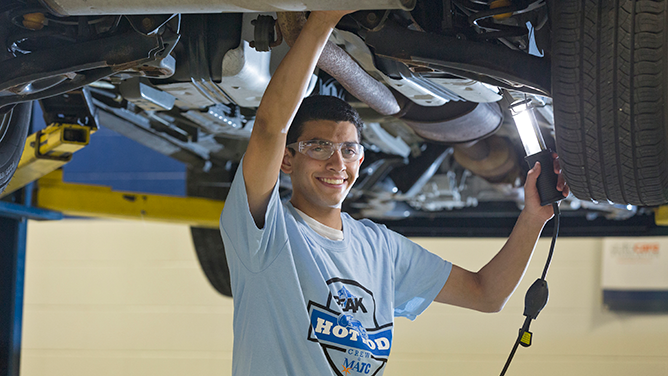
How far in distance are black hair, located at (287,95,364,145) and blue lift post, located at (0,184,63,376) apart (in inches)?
62.4

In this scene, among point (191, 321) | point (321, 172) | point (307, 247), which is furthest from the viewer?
point (191, 321)

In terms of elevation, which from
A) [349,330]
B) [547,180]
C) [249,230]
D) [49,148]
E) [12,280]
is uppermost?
[49,148]

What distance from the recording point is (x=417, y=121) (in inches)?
81.8

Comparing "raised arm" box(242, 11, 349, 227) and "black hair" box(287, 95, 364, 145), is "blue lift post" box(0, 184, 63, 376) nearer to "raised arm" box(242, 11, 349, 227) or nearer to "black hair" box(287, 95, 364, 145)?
"black hair" box(287, 95, 364, 145)

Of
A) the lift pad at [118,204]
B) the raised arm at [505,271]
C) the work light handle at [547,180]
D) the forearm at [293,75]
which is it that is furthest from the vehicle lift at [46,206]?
the work light handle at [547,180]

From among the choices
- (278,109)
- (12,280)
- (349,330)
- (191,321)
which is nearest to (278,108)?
(278,109)

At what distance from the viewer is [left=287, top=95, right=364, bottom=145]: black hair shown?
155cm

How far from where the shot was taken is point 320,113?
1555 millimetres

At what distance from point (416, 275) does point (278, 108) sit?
0.75 metres

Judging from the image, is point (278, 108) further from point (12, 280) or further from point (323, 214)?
point (12, 280)

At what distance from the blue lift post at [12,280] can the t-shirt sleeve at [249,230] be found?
5.35 feet

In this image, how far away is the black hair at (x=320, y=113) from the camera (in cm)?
155

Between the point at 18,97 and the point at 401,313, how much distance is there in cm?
125

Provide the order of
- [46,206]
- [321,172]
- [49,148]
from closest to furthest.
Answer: [321,172], [49,148], [46,206]
